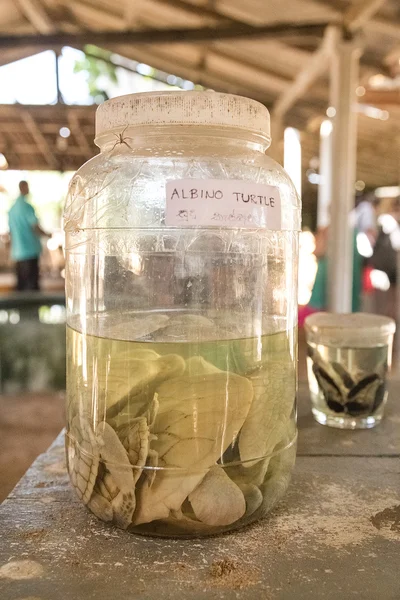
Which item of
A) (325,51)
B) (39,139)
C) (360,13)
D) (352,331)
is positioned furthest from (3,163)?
(352,331)

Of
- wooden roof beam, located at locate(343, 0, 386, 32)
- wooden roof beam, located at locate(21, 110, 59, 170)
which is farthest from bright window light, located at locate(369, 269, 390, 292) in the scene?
wooden roof beam, located at locate(21, 110, 59, 170)

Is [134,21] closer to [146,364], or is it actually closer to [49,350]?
[49,350]

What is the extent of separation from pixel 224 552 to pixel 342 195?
3.34 metres

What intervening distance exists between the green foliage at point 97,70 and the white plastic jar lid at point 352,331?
617 cm

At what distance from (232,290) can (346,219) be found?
3.17m

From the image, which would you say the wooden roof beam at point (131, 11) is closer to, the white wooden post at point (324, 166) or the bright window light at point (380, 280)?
the white wooden post at point (324, 166)

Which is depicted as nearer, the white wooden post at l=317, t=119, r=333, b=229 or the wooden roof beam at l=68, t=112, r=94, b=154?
the white wooden post at l=317, t=119, r=333, b=229

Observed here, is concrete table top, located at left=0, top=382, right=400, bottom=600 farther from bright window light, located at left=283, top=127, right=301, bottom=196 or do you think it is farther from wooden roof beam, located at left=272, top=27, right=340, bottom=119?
bright window light, located at left=283, top=127, right=301, bottom=196

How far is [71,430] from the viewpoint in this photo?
673 millimetres

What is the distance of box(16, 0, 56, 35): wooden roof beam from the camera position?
4777mm

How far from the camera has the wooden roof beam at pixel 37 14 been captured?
478 cm

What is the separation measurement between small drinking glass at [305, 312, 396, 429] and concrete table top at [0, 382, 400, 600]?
0.19m

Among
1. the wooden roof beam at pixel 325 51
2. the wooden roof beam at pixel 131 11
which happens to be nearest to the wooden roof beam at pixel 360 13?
the wooden roof beam at pixel 325 51

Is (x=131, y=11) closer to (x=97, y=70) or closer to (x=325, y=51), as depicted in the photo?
(x=325, y=51)
